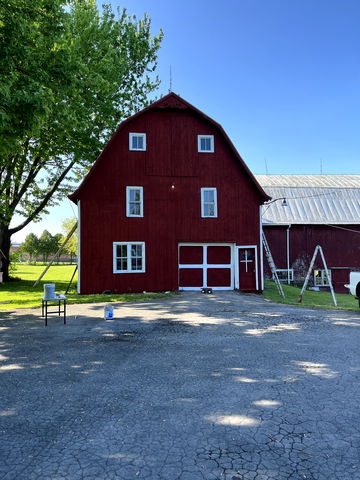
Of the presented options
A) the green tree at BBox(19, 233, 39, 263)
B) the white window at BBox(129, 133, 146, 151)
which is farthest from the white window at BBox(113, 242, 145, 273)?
the green tree at BBox(19, 233, 39, 263)

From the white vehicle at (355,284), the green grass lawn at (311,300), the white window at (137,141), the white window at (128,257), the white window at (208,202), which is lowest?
the green grass lawn at (311,300)

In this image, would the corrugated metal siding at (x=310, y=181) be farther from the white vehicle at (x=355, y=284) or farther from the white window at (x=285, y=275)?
the white vehicle at (x=355, y=284)

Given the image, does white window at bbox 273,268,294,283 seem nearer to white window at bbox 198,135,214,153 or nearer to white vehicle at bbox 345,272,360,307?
white window at bbox 198,135,214,153

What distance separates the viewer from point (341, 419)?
3.94m

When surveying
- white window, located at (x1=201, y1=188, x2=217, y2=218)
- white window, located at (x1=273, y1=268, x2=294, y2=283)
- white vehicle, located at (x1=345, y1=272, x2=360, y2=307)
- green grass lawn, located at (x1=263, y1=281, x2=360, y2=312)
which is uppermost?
white window, located at (x1=201, y1=188, x2=217, y2=218)

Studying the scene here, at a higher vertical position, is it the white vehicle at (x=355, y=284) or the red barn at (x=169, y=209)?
the red barn at (x=169, y=209)

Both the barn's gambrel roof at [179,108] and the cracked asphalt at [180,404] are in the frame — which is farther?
the barn's gambrel roof at [179,108]

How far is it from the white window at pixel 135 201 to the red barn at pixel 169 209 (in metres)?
0.05

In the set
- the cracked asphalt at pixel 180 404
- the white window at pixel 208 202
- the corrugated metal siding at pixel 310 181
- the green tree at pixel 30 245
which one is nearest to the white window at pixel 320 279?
the corrugated metal siding at pixel 310 181

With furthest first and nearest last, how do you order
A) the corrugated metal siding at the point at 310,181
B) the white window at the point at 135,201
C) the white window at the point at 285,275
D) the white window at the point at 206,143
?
1. the corrugated metal siding at the point at 310,181
2. the white window at the point at 285,275
3. the white window at the point at 206,143
4. the white window at the point at 135,201

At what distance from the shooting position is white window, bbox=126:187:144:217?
1764cm

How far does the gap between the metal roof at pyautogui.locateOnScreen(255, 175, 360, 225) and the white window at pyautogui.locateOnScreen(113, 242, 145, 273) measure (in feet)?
38.3

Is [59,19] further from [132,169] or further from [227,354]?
[227,354]

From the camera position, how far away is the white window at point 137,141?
17875mm
